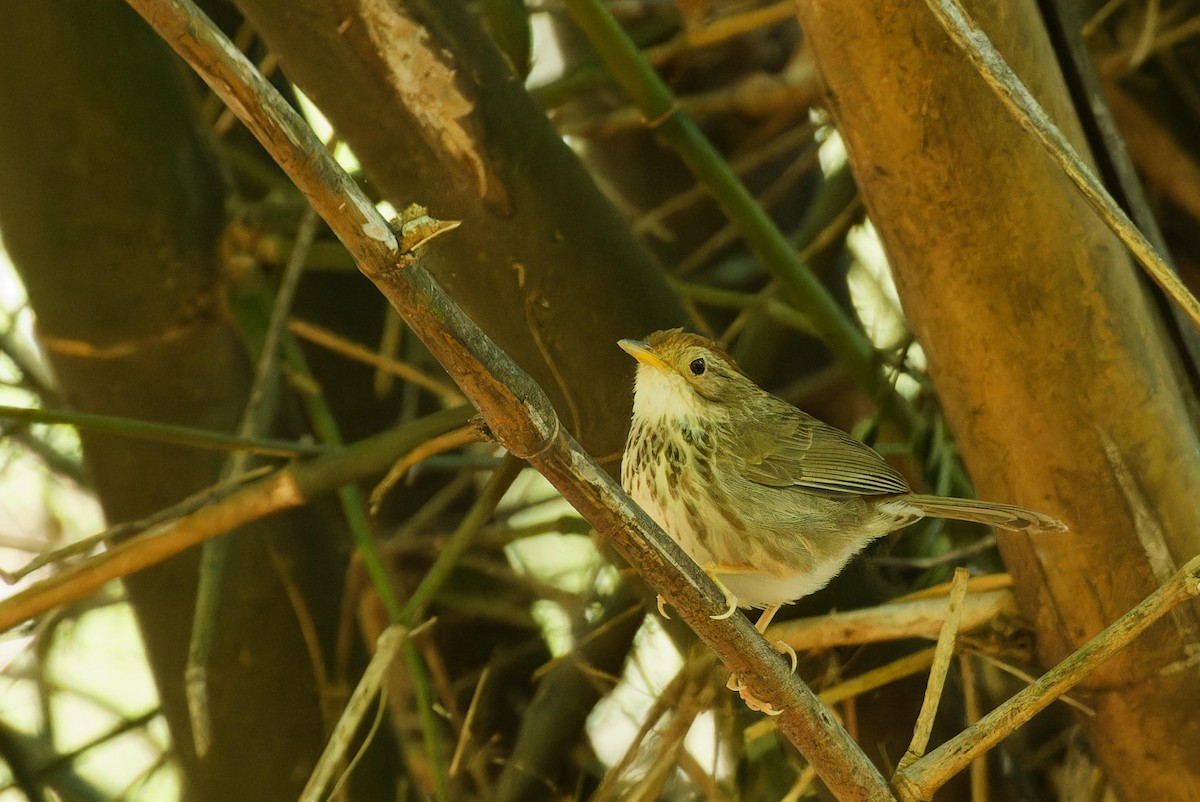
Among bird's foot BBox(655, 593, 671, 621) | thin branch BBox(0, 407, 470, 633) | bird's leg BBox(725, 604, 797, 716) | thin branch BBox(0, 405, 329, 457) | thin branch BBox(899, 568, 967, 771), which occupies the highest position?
thin branch BBox(0, 405, 329, 457)

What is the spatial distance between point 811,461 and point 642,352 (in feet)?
1.06

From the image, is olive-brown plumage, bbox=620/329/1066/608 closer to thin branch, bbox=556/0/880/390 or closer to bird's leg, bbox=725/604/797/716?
bird's leg, bbox=725/604/797/716

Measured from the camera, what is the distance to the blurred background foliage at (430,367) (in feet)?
5.62

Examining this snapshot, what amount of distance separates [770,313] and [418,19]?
39.8 inches

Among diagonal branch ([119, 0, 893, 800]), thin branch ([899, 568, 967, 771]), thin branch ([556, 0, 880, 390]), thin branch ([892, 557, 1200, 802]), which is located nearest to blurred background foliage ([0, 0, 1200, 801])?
thin branch ([556, 0, 880, 390])

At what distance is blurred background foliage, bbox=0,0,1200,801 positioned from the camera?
1.71m

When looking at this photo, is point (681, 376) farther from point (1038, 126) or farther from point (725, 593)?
point (1038, 126)

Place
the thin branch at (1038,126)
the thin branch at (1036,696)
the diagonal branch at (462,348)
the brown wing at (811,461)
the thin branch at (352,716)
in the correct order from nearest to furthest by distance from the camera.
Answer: the diagonal branch at (462,348) < the thin branch at (1038,126) < the thin branch at (1036,696) < the thin branch at (352,716) < the brown wing at (811,461)

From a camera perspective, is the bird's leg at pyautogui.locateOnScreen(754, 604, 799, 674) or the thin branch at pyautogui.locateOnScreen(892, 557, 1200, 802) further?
the bird's leg at pyautogui.locateOnScreen(754, 604, 799, 674)

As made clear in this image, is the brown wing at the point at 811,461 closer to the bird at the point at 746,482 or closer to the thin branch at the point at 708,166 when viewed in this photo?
the bird at the point at 746,482

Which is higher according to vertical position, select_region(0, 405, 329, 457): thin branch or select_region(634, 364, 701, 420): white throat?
select_region(0, 405, 329, 457): thin branch

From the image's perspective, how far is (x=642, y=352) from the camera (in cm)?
171

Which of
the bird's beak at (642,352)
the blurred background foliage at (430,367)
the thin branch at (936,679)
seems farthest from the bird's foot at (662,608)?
the thin branch at (936,679)

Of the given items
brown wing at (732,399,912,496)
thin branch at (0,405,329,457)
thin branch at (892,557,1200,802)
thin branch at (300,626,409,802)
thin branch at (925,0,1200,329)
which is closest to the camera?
thin branch at (925,0,1200,329)
